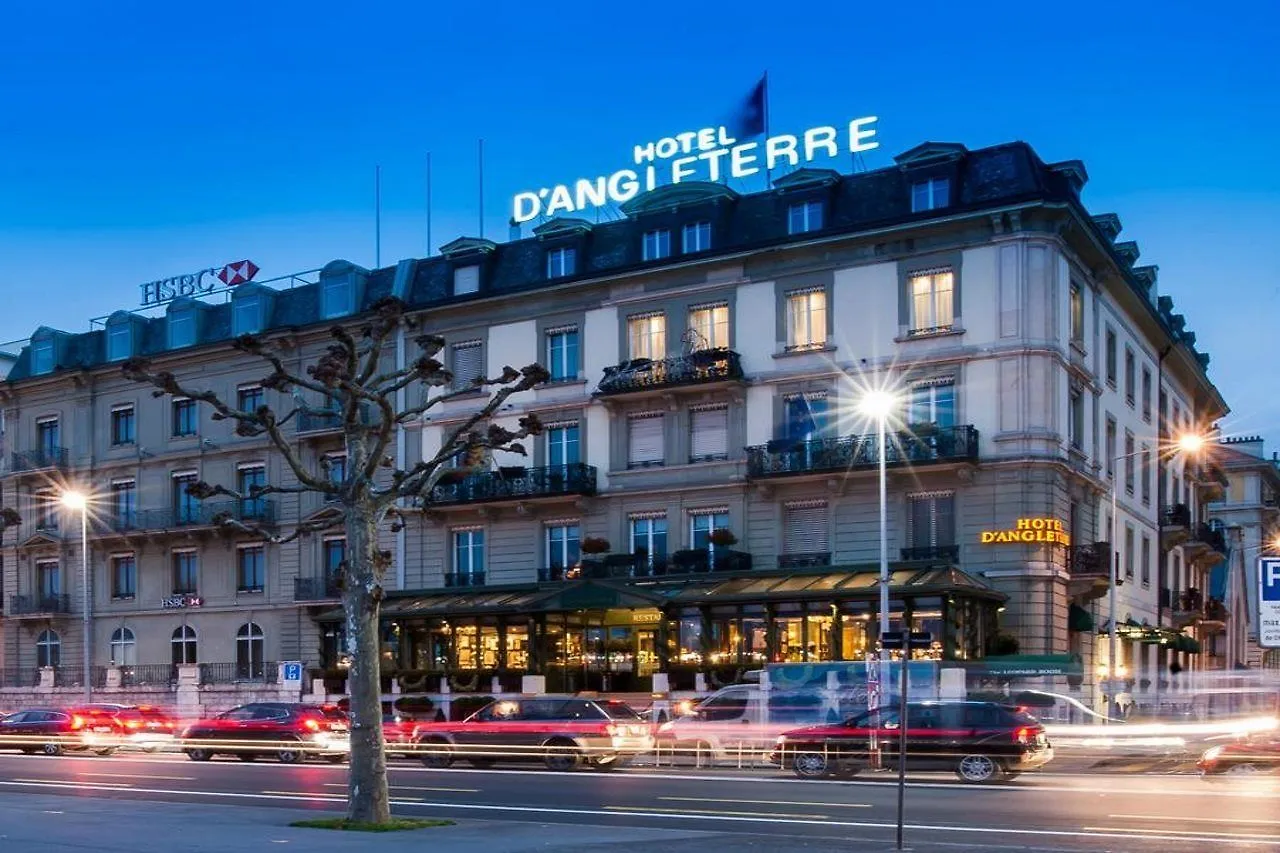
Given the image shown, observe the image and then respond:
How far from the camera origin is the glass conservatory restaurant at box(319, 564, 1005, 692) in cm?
4378

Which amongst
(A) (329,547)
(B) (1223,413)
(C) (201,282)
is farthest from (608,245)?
(B) (1223,413)

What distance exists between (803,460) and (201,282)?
2973cm

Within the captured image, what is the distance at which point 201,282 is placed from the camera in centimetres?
6469

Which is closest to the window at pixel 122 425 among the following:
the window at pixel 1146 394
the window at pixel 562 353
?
the window at pixel 562 353

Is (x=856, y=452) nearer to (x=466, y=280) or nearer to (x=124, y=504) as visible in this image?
(x=466, y=280)

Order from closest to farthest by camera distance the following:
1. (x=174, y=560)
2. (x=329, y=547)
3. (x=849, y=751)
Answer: (x=849, y=751), (x=329, y=547), (x=174, y=560)

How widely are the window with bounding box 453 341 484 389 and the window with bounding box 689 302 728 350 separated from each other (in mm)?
8424

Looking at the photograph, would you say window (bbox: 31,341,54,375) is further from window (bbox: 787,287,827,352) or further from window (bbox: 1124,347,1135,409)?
window (bbox: 1124,347,1135,409)

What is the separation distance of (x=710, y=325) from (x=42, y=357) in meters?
32.0

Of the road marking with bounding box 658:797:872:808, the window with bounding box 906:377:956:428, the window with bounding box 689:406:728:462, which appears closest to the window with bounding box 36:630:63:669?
the window with bounding box 689:406:728:462

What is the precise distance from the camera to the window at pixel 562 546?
52.2 m

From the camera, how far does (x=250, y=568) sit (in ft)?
195

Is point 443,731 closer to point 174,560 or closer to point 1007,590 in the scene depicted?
point 1007,590

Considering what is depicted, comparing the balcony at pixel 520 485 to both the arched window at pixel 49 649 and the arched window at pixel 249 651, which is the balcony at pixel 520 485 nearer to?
the arched window at pixel 249 651
